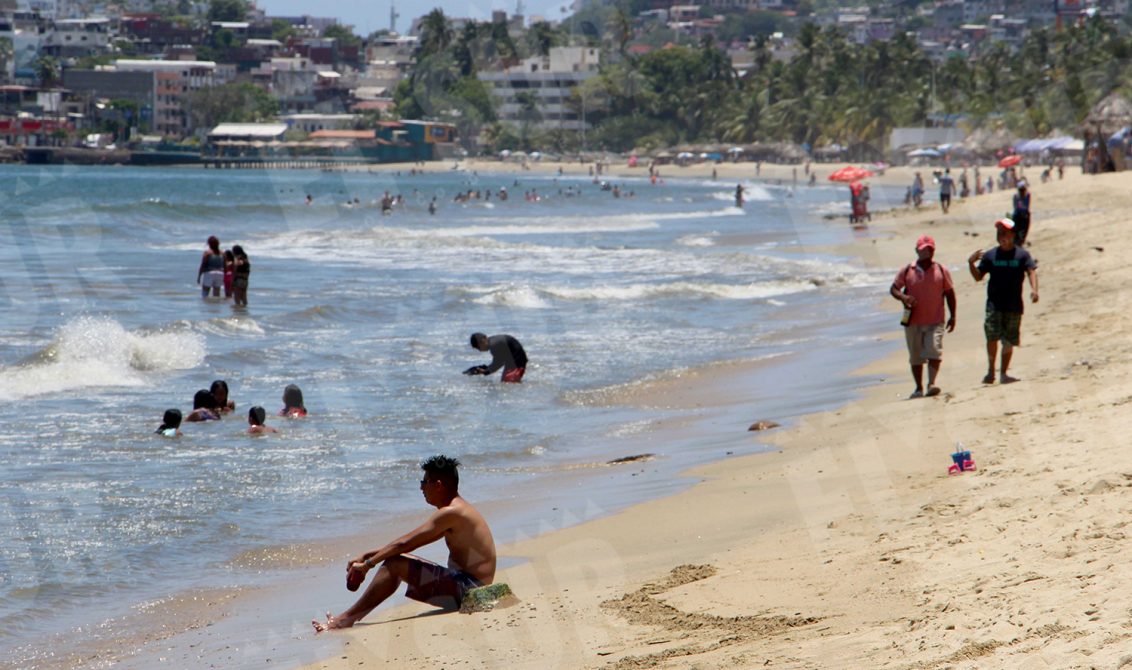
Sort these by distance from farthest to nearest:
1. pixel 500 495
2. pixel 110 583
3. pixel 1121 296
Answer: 1. pixel 1121 296
2. pixel 500 495
3. pixel 110 583

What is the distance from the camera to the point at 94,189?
3290 inches

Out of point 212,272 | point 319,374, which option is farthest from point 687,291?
point 319,374

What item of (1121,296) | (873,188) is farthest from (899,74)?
Result: (1121,296)

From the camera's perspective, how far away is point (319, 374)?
15.7 m

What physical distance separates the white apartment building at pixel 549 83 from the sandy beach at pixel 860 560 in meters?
152

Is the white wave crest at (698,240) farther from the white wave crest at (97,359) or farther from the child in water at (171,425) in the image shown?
the child in water at (171,425)

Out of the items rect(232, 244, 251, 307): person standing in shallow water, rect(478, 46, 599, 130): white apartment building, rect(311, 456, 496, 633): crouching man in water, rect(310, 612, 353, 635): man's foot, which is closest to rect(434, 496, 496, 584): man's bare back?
rect(311, 456, 496, 633): crouching man in water

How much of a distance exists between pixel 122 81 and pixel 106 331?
154760 millimetres

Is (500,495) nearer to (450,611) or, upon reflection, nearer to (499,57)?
(450,611)

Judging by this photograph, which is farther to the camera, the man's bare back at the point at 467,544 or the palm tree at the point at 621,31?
the palm tree at the point at 621,31

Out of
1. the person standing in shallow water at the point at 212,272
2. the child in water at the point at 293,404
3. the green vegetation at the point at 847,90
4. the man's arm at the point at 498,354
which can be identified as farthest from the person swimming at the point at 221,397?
the green vegetation at the point at 847,90

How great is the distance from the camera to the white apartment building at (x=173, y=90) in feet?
539

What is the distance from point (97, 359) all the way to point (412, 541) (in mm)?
10555

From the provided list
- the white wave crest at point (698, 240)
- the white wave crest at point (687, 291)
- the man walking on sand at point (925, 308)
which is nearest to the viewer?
the man walking on sand at point (925, 308)
